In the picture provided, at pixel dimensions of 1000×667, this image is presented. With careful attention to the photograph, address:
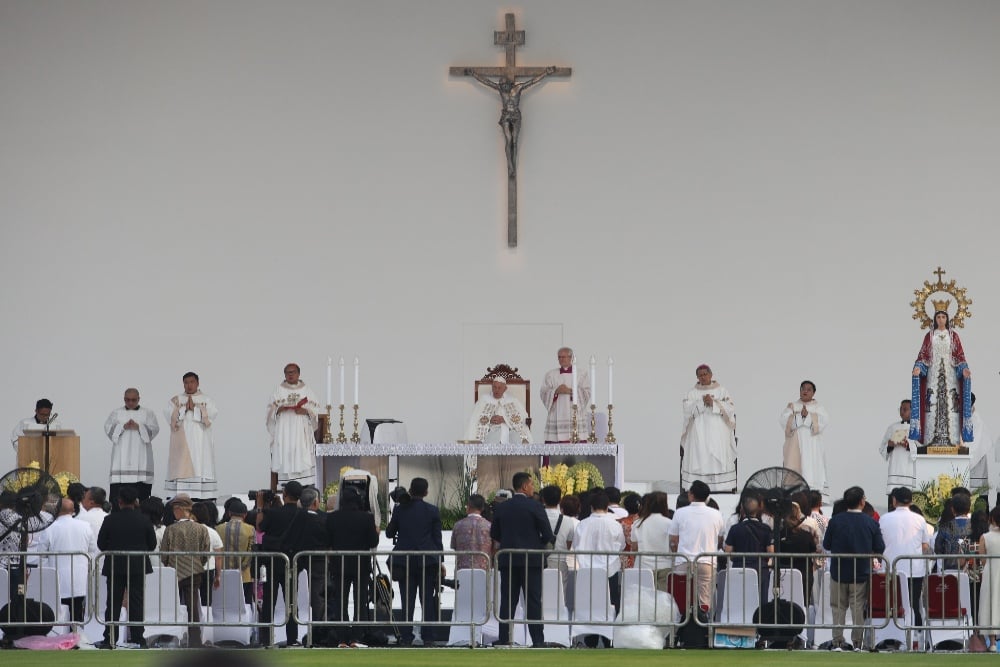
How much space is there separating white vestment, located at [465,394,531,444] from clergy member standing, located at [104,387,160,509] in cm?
373

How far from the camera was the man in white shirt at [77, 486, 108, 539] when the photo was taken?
12.5 metres

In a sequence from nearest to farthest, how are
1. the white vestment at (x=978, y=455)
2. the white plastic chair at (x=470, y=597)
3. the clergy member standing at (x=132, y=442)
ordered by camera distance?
the white plastic chair at (x=470, y=597) < the white vestment at (x=978, y=455) < the clergy member standing at (x=132, y=442)

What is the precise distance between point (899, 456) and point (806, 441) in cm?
100

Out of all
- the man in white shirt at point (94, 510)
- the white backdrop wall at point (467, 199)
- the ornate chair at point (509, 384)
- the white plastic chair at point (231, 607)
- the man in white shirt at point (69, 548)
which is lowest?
the white plastic chair at point (231, 607)

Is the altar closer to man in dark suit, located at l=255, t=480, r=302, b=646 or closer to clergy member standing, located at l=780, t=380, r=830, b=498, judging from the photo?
clergy member standing, located at l=780, t=380, r=830, b=498

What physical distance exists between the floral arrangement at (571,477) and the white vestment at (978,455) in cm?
401

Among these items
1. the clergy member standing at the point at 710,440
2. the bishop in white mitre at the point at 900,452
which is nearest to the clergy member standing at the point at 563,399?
the clergy member standing at the point at 710,440

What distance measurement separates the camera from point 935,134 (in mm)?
20812

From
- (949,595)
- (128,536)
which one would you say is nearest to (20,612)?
(128,536)

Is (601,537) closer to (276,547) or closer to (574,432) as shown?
(276,547)

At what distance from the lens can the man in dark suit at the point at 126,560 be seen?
36.8ft

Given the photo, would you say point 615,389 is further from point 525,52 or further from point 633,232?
point 525,52

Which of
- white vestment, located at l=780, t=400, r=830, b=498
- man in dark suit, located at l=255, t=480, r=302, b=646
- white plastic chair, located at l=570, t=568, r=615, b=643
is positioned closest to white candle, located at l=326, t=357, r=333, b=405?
white vestment, located at l=780, t=400, r=830, b=498

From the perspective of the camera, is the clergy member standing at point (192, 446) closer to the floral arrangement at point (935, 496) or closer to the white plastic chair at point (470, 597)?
the floral arrangement at point (935, 496)
